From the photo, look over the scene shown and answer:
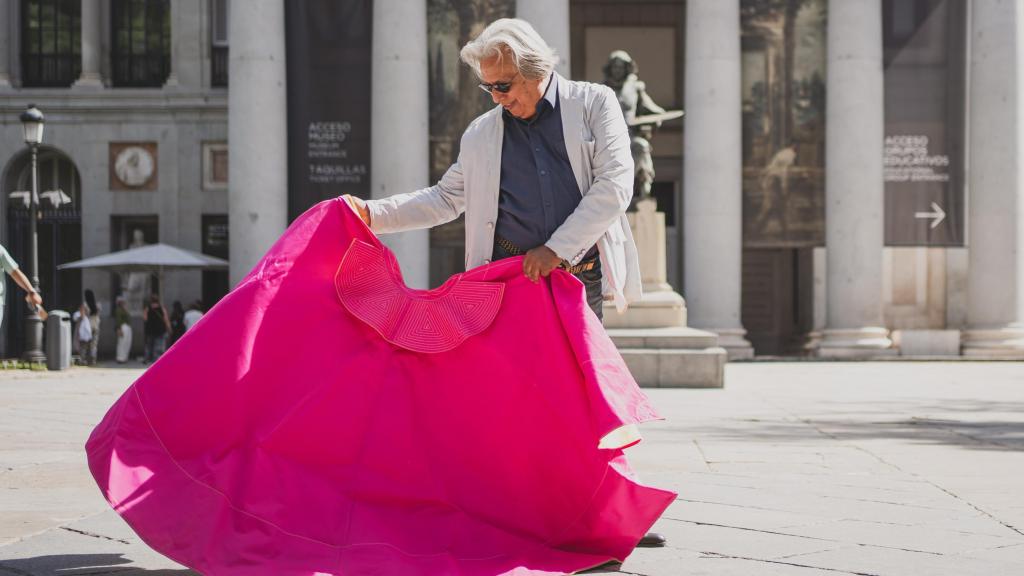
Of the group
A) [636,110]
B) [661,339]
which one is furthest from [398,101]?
[661,339]

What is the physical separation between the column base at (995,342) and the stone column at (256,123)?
571 inches

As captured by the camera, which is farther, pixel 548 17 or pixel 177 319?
pixel 177 319

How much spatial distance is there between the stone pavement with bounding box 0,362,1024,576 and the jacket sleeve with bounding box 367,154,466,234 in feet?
4.90

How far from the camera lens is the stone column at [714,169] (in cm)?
2698

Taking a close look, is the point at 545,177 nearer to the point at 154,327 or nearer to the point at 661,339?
the point at 661,339

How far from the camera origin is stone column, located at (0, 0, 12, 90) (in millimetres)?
33375

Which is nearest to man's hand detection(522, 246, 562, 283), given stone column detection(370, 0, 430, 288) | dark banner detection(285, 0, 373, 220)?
stone column detection(370, 0, 430, 288)

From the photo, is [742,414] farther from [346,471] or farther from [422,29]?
[422,29]

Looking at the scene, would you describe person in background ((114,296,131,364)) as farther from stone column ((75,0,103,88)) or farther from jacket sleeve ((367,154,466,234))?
jacket sleeve ((367,154,466,234))

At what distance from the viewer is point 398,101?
Answer: 27078mm

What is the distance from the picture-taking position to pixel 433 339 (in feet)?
15.2

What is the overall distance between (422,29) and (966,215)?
1200cm

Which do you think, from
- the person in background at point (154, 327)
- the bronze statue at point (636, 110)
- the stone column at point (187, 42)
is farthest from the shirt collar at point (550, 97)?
the stone column at point (187, 42)

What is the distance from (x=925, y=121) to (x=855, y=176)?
190cm
